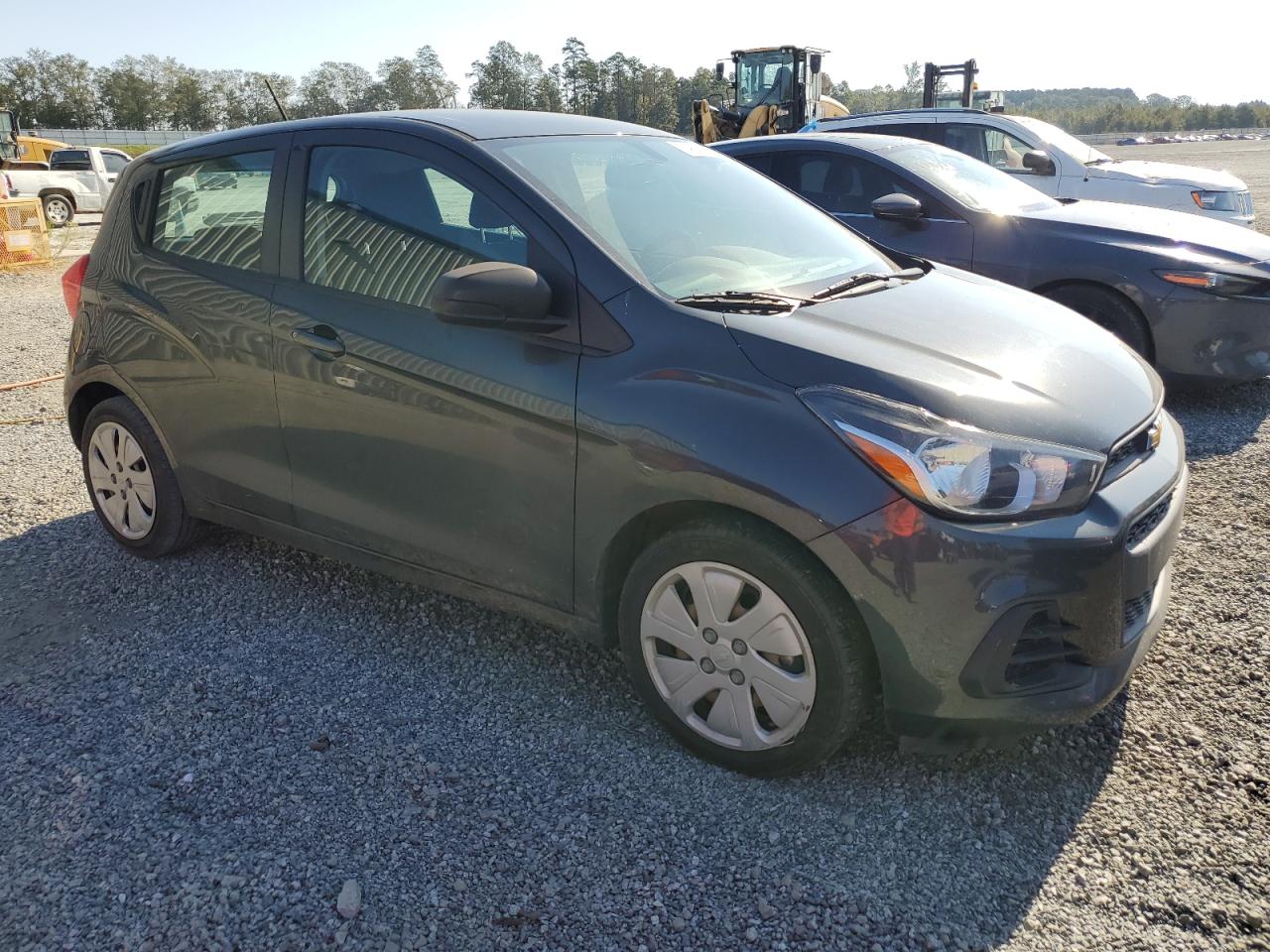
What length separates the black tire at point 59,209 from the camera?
74.3ft

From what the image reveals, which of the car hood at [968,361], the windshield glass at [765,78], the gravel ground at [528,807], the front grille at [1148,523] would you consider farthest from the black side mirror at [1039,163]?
the windshield glass at [765,78]

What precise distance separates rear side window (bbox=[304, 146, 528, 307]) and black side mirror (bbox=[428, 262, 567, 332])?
21cm

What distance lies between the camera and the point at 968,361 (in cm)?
272

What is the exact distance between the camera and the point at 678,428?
2607 millimetres

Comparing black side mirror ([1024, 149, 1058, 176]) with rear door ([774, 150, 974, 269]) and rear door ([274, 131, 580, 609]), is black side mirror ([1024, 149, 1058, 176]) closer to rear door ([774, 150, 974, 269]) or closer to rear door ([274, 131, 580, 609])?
rear door ([774, 150, 974, 269])

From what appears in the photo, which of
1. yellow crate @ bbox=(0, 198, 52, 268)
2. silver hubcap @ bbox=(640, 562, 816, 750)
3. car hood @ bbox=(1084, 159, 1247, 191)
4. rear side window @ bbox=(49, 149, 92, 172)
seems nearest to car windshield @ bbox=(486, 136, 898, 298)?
silver hubcap @ bbox=(640, 562, 816, 750)

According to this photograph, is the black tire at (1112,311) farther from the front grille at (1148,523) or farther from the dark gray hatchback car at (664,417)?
the front grille at (1148,523)

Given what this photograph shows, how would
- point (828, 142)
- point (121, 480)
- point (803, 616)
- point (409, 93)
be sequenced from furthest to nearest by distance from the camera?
point (409, 93)
point (828, 142)
point (121, 480)
point (803, 616)

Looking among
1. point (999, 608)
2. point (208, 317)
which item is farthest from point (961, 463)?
point (208, 317)

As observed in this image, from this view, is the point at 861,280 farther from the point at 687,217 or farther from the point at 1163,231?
the point at 1163,231

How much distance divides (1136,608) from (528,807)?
5.50 ft

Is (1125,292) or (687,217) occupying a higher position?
(687,217)

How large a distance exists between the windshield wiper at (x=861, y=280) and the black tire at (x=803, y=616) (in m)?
0.92

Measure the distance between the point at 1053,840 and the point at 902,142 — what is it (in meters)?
5.75
